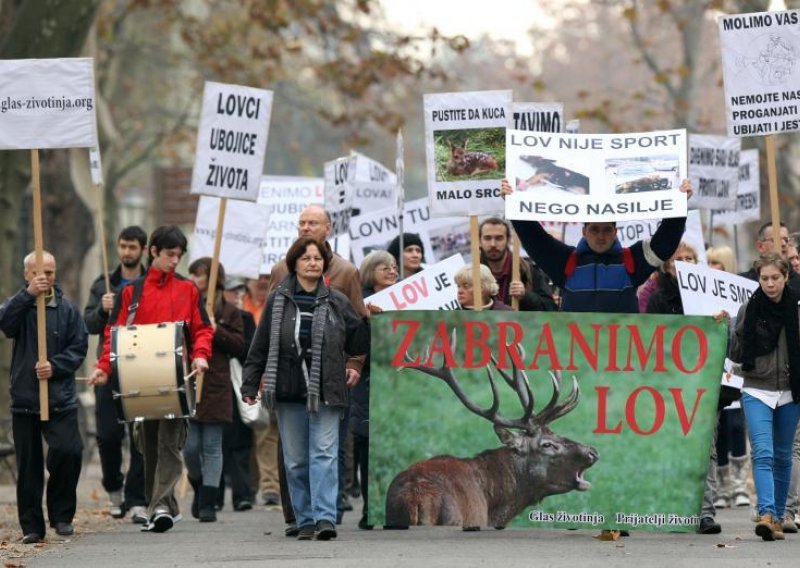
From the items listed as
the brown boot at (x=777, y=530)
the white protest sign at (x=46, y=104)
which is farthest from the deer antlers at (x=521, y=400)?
the white protest sign at (x=46, y=104)

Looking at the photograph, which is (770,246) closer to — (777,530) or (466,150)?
(466,150)

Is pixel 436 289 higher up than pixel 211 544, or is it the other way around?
pixel 436 289

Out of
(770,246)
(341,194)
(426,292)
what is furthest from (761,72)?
(341,194)

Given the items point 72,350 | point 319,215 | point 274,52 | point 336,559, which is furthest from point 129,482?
point 274,52

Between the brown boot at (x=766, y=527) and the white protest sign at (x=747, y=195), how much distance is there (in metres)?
8.42

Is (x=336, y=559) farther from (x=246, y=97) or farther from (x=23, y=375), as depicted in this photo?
(x=246, y=97)

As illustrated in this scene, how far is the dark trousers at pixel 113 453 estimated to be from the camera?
15023mm

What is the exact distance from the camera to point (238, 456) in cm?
Answer: 1709

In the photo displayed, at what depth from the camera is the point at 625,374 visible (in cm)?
1217

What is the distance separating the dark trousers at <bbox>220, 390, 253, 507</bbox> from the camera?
17.1m

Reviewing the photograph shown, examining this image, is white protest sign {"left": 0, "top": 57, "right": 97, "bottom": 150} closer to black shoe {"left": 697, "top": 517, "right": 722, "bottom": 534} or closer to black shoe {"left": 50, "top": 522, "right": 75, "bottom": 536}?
black shoe {"left": 50, "top": 522, "right": 75, "bottom": 536}

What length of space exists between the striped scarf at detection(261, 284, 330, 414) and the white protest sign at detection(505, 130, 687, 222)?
1.34 m

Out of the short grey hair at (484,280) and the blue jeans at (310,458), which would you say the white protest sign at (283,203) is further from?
the blue jeans at (310,458)

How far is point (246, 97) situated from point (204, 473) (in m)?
3.16
